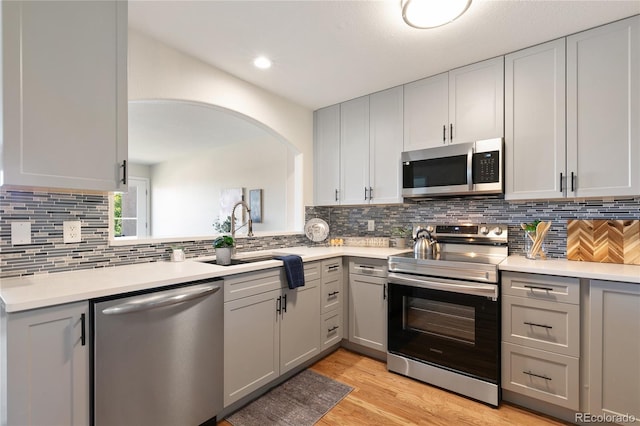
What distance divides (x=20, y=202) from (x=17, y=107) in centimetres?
58

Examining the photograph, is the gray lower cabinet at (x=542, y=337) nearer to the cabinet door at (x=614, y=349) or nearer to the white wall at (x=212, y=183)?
the cabinet door at (x=614, y=349)

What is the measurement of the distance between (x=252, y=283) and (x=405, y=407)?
1.29 metres

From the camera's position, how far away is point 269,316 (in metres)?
2.11

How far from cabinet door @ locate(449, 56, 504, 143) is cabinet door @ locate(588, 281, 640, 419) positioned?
1262mm

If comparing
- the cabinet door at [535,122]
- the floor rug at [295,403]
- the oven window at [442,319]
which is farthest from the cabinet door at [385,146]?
the floor rug at [295,403]

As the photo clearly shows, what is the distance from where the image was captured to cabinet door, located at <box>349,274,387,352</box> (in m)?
2.55

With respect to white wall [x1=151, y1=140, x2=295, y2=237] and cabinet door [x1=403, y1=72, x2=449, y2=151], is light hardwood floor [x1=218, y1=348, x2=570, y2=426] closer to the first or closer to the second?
white wall [x1=151, y1=140, x2=295, y2=237]

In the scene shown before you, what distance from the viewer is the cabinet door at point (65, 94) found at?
128cm

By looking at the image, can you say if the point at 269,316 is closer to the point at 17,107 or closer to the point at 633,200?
the point at 17,107

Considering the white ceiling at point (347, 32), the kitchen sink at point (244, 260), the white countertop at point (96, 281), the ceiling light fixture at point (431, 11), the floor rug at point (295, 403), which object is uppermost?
the white ceiling at point (347, 32)

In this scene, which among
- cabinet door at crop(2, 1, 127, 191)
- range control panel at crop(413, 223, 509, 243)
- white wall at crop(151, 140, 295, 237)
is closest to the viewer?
cabinet door at crop(2, 1, 127, 191)

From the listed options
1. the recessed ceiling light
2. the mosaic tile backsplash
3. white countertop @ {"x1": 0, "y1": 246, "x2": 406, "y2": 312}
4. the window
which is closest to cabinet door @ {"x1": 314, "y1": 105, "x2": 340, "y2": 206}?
the mosaic tile backsplash

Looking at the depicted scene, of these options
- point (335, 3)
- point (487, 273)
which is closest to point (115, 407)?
point (487, 273)

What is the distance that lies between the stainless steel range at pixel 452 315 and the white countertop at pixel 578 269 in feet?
0.46
